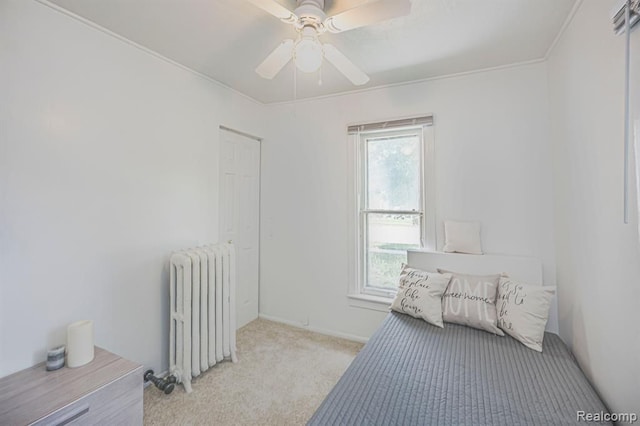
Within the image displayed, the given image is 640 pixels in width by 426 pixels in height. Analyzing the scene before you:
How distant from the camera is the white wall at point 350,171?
218 centimetres

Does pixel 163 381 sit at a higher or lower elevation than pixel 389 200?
lower

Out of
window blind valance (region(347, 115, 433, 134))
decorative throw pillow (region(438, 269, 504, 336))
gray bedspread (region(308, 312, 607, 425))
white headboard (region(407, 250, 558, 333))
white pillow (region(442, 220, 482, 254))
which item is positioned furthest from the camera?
window blind valance (region(347, 115, 433, 134))

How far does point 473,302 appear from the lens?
192 centimetres

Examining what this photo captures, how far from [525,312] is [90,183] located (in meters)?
2.86

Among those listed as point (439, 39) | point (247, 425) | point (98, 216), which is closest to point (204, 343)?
point (247, 425)

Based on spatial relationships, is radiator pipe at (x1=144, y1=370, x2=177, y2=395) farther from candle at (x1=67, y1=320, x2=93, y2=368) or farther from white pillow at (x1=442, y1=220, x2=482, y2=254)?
white pillow at (x1=442, y1=220, x2=482, y2=254)

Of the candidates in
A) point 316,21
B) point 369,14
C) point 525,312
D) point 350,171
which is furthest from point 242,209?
point 525,312

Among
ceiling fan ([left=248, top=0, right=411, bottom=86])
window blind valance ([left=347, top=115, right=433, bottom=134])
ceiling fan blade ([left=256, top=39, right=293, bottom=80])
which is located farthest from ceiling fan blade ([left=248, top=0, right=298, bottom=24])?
window blind valance ([left=347, top=115, right=433, bottom=134])

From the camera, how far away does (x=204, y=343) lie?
2.12 m

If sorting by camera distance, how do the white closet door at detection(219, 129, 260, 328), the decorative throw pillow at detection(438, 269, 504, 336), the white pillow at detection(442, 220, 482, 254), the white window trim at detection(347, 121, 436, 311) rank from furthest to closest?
the white closet door at detection(219, 129, 260, 328)
the white window trim at detection(347, 121, 436, 311)
the white pillow at detection(442, 220, 482, 254)
the decorative throw pillow at detection(438, 269, 504, 336)

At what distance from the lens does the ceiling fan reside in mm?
1189

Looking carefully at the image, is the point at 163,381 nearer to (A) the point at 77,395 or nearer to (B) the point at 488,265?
(A) the point at 77,395

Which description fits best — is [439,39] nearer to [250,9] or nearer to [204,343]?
[250,9]

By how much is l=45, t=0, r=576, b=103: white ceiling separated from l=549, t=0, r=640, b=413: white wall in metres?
0.26
